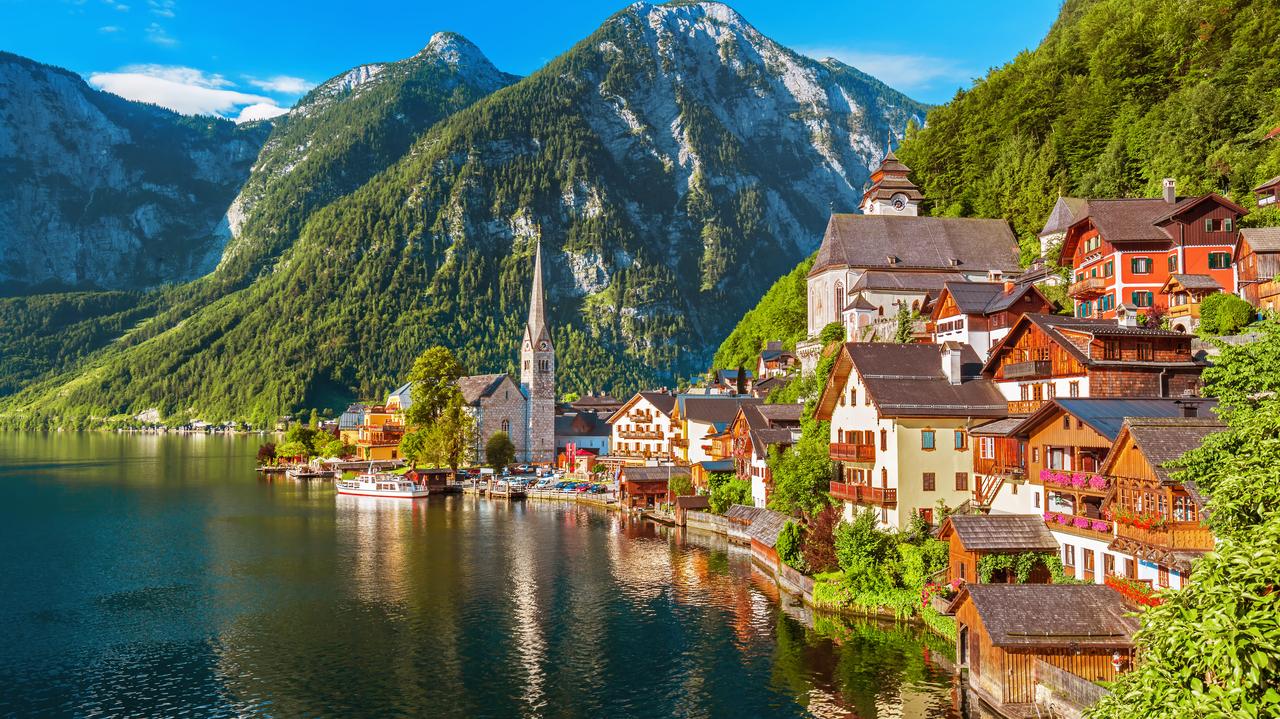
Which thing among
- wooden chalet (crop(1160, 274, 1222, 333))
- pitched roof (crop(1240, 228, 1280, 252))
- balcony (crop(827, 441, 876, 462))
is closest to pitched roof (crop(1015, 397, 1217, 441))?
balcony (crop(827, 441, 876, 462))

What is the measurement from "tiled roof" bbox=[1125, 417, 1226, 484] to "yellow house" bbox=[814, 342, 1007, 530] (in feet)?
50.3

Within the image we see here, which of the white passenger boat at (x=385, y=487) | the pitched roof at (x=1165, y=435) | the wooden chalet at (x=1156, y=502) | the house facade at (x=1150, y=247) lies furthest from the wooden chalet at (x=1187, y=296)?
the white passenger boat at (x=385, y=487)

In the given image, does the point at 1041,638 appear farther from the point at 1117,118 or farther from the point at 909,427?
the point at 1117,118

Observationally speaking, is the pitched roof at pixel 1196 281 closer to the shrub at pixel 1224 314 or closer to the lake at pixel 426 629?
the shrub at pixel 1224 314

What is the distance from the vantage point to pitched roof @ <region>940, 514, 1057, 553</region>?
4006cm

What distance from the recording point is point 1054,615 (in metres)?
32.4

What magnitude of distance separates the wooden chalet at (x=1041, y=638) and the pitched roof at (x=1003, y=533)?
20.3 ft

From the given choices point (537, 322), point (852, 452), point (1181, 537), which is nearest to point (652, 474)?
point (852, 452)

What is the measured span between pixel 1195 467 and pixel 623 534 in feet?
189

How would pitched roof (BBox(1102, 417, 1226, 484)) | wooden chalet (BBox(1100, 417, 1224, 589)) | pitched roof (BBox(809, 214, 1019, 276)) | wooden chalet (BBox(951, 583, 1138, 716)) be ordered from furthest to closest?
pitched roof (BBox(809, 214, 1019, 276)), pitched roof (BBox(1102, 417, 1226, 484)), wooden chalet (BBox(951, 583, 1138, 716)), wooden chalet (BBox(1100, 417, 1224, 589))

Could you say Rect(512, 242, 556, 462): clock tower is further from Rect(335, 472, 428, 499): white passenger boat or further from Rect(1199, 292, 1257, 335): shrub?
Rect(1199, 292, 1257, 335): shrub

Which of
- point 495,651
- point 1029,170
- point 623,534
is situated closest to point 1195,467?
point 495,651

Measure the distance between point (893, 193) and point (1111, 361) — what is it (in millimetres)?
69481

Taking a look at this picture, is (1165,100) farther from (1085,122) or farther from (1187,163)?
(1187,163)
